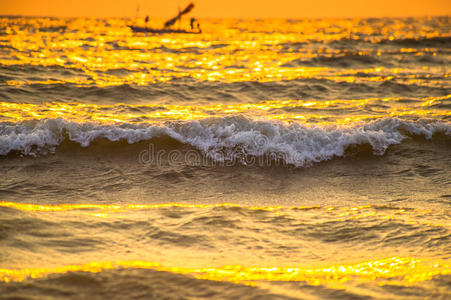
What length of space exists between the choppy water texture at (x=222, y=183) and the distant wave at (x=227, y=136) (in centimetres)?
3

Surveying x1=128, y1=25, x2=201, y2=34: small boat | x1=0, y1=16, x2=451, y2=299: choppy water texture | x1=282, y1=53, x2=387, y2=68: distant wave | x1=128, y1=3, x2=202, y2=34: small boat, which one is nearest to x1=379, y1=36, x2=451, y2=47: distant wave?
x1=282, y1=53, x2=387, y2=68: distant wave

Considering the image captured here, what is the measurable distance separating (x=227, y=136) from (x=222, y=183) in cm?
154

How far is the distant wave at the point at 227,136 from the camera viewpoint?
25.3 ft

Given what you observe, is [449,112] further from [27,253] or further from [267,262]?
[27,253]

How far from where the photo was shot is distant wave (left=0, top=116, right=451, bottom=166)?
7703 millimetres

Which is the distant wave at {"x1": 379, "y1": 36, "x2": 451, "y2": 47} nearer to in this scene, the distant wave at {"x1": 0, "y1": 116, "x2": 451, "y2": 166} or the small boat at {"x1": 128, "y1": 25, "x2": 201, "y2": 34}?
the distant wave at {"x1": 0, "y1": 116, "x2": 451, "y2": 166}

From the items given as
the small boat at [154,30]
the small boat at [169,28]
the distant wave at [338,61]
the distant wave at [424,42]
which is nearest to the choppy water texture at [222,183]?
the distant wave at [338,61]

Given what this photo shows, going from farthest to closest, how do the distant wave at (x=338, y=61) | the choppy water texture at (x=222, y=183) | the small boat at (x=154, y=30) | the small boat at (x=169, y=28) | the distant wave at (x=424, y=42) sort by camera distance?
1. the small boat at (x=169, y=28)
2. the small boat at (x=154, y=30)
3. the distant wave at (x=424, y=42)
4. the distant wave at (x=338, y=61)
5. the choppy water texture at (x=222, y=183)

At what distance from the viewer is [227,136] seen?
8.05 metres

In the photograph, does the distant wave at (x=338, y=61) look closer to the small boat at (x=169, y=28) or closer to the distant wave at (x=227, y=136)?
the distant wave at (x=227, y=136)

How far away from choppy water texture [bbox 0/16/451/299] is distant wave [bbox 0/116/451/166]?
0.10ft

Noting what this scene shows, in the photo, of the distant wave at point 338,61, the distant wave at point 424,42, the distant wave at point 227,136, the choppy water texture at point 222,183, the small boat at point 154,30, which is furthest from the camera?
the small boat at point 154,30

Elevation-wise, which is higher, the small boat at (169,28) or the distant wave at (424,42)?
the small boat at (169,28)

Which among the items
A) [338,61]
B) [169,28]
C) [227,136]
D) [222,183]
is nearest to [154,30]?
[169,28]
